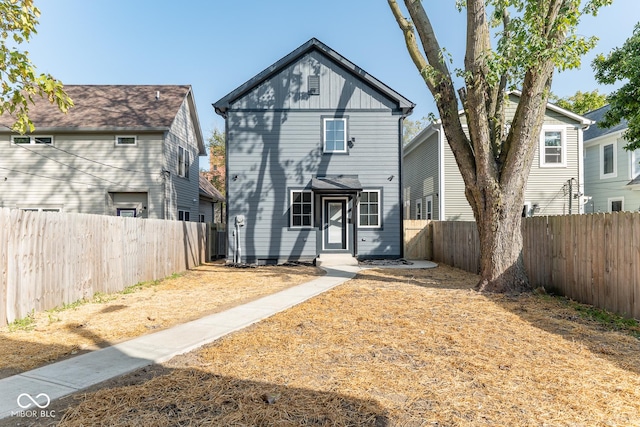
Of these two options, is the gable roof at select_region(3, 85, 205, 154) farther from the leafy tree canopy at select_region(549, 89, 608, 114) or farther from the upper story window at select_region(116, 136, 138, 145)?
the leafy tree canopy at select_region(549, 89, 608, 114)

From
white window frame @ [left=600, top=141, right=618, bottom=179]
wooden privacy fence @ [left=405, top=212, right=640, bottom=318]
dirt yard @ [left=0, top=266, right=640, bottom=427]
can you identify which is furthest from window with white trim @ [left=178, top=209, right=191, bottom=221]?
white window frame @ [left=600, top=141, right=618, bottom=179]

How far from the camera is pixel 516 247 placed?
7254 millimetres

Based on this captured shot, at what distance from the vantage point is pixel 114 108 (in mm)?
16266

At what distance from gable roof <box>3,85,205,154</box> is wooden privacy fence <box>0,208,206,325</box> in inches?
295

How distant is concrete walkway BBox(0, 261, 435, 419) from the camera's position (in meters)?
2.94

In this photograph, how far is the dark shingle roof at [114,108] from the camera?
15.2 m

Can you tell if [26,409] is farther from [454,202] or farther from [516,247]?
[454,202]

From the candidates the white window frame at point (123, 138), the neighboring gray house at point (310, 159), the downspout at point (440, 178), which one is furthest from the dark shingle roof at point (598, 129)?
the white window frame at point (123, 138)

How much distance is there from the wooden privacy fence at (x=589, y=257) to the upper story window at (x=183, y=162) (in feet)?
48.1

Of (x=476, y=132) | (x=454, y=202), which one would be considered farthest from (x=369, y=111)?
(x=476, y=132)

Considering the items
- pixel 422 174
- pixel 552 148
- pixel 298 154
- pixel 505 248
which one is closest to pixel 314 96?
pixel 298 154

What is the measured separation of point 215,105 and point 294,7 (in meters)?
5.08

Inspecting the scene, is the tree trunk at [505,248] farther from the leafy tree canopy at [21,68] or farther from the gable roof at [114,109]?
the gable roof at [114,109]

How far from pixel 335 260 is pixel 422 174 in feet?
26.1
